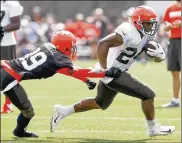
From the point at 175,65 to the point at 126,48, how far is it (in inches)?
119

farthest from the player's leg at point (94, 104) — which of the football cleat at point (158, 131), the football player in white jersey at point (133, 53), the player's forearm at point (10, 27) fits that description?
the player's forearm at point (10, 27)

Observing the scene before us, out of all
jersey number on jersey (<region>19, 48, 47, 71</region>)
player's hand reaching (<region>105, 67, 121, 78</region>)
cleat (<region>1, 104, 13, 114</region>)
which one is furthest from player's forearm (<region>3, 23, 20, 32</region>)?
player's hand reaching (<region>105, 67, 121, 78</region>)

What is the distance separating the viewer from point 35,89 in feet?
40.5

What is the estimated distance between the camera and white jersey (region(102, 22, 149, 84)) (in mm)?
6598

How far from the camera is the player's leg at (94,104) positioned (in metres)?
6.95

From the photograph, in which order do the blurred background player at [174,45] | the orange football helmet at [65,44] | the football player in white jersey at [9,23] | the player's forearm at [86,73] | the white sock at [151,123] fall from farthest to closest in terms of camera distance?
the blurred background player at [174,45] → the football player in white jersey at [9,23] → the white sock at [151,123] → the orange football helmet at [65,44] → the player's forearm at [86,73]

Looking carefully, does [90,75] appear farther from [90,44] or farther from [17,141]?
[90,44]

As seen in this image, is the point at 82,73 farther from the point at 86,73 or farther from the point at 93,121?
the point at 93,121

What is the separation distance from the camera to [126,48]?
264 inches

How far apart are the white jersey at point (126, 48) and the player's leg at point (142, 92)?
106mm

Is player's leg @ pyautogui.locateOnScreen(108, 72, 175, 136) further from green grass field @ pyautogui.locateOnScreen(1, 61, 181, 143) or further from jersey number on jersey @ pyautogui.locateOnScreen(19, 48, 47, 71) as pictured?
jersey number on jersey @ pyautogui.locateOnScreen(19, 48, 47, 71)

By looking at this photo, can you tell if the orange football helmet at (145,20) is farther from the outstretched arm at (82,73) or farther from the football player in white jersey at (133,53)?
the outstretched arm at (82,73)

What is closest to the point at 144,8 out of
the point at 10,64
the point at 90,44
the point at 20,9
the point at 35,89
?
the point at 10,64

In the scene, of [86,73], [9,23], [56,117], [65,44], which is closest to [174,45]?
[9,23]
